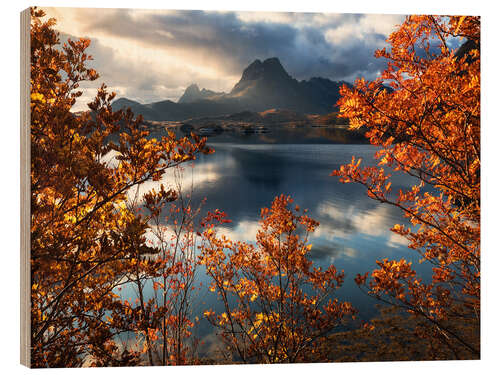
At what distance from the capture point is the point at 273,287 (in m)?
3.13

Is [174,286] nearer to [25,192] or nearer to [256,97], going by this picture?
[25,192]

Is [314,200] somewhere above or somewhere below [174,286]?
above

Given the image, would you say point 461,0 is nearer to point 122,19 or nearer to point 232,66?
point 232,66

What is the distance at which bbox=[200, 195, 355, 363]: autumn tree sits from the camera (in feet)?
9.71

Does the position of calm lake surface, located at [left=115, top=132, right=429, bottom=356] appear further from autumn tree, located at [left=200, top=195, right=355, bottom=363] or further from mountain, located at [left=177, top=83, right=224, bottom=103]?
mountain, located at [left=177, top=83, right=224, bottom=103]

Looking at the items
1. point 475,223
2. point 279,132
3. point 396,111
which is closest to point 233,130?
point 279,132

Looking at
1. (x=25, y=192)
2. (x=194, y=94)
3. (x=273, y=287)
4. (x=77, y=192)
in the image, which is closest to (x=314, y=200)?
(x=273, y=287)

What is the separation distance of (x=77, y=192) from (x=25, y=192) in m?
0.34

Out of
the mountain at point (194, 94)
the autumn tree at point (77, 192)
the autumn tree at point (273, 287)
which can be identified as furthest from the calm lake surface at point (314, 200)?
the autumn tree at point (77, 192)

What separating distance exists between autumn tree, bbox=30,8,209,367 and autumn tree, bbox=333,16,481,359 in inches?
55.5

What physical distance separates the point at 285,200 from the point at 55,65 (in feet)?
7.19

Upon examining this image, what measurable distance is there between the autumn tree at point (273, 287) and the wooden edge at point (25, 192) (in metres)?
1.39

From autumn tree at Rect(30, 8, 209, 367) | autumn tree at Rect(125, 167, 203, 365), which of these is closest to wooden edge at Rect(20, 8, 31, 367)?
→ autumn tree at Rect(30, 8, 209, 367)

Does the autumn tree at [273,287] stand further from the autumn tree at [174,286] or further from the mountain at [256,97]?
the mountain at [256,97]
